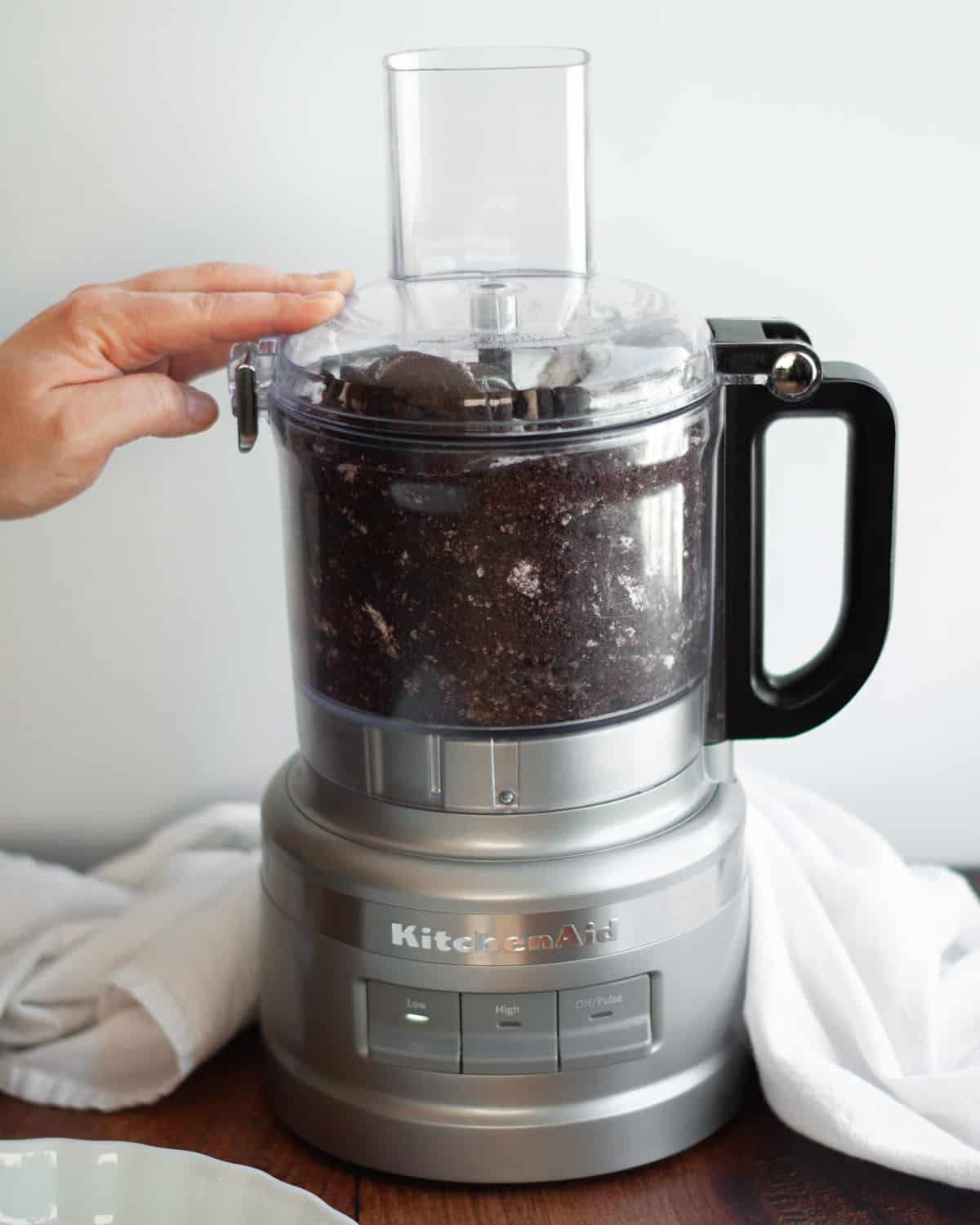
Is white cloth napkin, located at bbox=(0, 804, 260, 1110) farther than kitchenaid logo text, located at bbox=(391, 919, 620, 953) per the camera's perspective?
Yes

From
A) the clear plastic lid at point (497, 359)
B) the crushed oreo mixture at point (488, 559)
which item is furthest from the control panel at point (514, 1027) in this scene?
the clear plastic lid at point (497, 359)

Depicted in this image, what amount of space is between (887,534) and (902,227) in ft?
0.78

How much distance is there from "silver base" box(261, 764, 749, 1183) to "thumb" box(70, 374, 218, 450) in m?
0.17

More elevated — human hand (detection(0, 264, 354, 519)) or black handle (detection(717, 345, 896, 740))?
human hand (detection(0, 264, 354, 519))

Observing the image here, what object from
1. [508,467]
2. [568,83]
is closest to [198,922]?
[508,467]

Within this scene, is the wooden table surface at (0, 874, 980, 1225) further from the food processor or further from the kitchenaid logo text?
the kitchenaid logo text

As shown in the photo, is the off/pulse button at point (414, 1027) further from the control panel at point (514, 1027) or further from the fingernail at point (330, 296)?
the fingernail at point (330, 296)

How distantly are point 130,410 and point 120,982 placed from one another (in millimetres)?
289

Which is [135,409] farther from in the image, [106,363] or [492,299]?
[492,299]

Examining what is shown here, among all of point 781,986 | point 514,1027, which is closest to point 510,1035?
point 514,1027

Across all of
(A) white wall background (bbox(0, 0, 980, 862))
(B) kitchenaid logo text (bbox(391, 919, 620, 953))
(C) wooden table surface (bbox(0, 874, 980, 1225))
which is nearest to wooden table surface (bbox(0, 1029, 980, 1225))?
(C) wooden table surface (bbox(0, 874, 980, 1225))

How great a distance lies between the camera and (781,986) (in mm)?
685

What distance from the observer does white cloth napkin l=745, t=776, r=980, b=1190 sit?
2.11ft

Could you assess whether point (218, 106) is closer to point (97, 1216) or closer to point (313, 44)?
point (313, 44)
